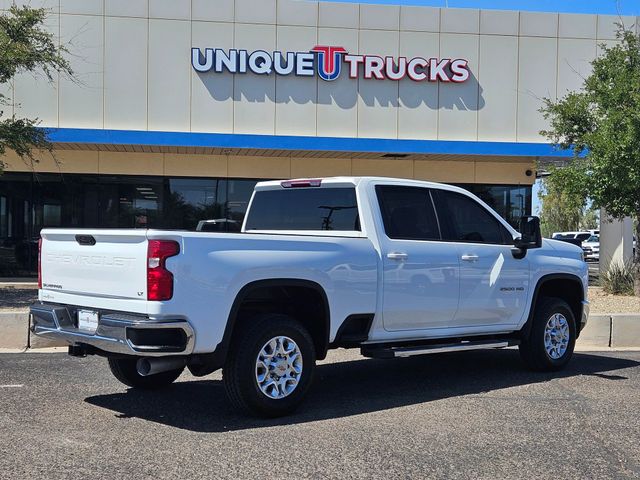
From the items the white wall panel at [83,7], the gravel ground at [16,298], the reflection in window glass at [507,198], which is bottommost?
the gravel ground at [16,298]

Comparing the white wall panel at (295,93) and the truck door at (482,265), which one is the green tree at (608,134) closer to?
the truck door at (482,265)

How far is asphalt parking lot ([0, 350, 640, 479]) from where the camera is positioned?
185 inches

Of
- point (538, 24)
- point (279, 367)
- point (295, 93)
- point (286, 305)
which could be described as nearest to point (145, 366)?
point (279, 367)

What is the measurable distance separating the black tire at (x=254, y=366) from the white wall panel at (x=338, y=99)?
499 inches

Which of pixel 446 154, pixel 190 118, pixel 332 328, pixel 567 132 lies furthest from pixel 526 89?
pixel 332 328

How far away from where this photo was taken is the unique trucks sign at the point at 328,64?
17.7 m

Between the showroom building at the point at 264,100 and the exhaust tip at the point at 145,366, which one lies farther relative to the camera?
the showroom building at the point at 264,100

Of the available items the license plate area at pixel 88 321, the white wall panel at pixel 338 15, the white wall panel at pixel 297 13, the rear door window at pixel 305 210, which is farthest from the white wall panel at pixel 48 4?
the license plate area at pixel 88 321

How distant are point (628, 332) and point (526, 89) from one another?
32.7 ft

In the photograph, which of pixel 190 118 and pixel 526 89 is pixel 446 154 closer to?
pixel 526 89

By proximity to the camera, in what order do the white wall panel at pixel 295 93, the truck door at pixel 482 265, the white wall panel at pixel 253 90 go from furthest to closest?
the white wall panel at pixel 295 93
the white wall panel at pixel 253 90
the truck door at pixel 482 265

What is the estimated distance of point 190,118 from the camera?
58.1ft

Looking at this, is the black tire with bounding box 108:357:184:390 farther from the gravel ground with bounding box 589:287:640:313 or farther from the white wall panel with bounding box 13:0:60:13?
the white wall panel with bounding box 13:0:60:13

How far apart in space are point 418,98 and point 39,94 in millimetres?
9591
